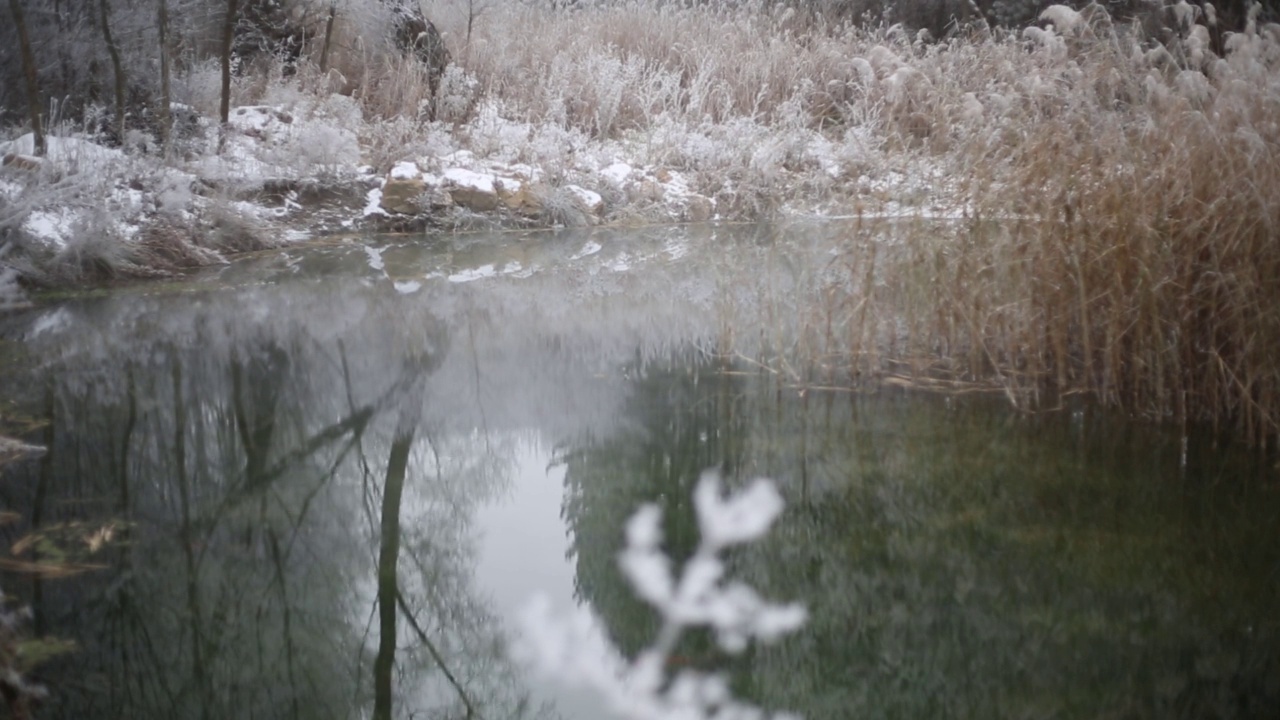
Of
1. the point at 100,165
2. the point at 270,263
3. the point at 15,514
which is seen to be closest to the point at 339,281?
the point at 270,263

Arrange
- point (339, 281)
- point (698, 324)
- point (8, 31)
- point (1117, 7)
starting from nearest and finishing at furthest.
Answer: point (698, 324) → point (339, 281) → point (8, 31) → point (1117, 7)

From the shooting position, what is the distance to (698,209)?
952 cm

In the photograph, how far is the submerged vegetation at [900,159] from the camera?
3.53 meters

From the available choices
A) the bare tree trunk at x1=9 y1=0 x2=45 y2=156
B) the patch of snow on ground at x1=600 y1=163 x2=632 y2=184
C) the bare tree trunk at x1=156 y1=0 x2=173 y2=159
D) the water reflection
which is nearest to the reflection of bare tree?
the water reflection

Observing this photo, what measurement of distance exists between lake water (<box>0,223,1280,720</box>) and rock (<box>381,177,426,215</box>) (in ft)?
11.1

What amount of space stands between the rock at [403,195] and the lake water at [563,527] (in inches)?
133

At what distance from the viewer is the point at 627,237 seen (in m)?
8.75

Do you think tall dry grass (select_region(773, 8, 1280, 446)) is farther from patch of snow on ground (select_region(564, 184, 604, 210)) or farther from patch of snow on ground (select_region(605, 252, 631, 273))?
patch of snow on ground (select_region(564, 184, 604, 210))

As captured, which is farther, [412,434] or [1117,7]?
[1117,7]

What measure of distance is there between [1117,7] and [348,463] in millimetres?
8556

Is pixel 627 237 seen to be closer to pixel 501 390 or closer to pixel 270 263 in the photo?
pixel 270 263

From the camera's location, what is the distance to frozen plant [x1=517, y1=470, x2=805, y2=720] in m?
2.28

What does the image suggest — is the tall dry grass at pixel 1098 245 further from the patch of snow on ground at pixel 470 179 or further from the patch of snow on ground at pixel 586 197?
the patch of snow on ground at pixel 470 179

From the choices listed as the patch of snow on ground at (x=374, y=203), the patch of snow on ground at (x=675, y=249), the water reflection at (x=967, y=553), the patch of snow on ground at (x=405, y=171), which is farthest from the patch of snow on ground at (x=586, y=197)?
the water reflection at (x=967, y=553)
